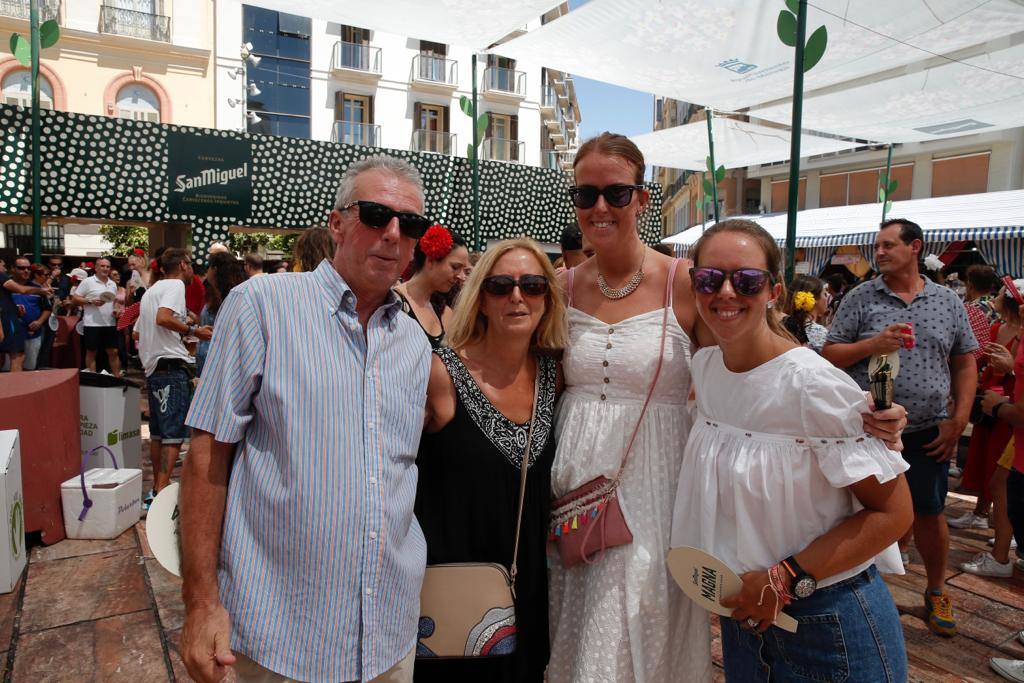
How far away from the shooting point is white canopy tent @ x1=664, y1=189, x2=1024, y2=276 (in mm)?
11891

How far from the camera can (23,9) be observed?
67.9 ft

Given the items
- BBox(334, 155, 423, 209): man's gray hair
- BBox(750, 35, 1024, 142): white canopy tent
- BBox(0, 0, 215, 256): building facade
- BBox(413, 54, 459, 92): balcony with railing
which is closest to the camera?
BBox(334, 155, 423, 209): man's gray hair

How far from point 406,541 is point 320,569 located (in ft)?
0.84

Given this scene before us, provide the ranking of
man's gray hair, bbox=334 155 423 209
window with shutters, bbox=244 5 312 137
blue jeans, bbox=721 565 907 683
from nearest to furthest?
blue jeans, bbox=721 565 907 683 < man's gray hair, bbox=334 155 423 209 < window with shutters, bbox=244 5 312 137

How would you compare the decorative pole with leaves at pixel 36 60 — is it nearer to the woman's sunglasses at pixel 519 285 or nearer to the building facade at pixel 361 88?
the woman's sunglasses at pixel 519 285

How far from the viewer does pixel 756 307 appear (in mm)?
1514

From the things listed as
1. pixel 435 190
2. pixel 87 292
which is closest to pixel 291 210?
pixel 435 190

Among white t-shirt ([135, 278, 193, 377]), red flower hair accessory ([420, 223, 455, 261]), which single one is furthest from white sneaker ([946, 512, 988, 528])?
white t-shirt ([135, 278, 193, 377])

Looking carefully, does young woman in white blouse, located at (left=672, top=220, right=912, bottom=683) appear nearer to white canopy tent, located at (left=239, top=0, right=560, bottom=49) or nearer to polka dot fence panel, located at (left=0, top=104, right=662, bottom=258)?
white canopy tent, located at (left=239, top=0, right=560, bottom=49)

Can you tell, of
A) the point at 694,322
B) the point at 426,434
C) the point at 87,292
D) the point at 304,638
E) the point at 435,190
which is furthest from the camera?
the point at 435,190

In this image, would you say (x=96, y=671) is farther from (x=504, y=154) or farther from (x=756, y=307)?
(x=504, y=154)

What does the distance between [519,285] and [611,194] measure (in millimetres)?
415

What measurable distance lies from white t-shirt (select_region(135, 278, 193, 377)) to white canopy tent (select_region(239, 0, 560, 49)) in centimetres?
274

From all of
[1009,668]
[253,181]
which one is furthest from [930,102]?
[253,181]
